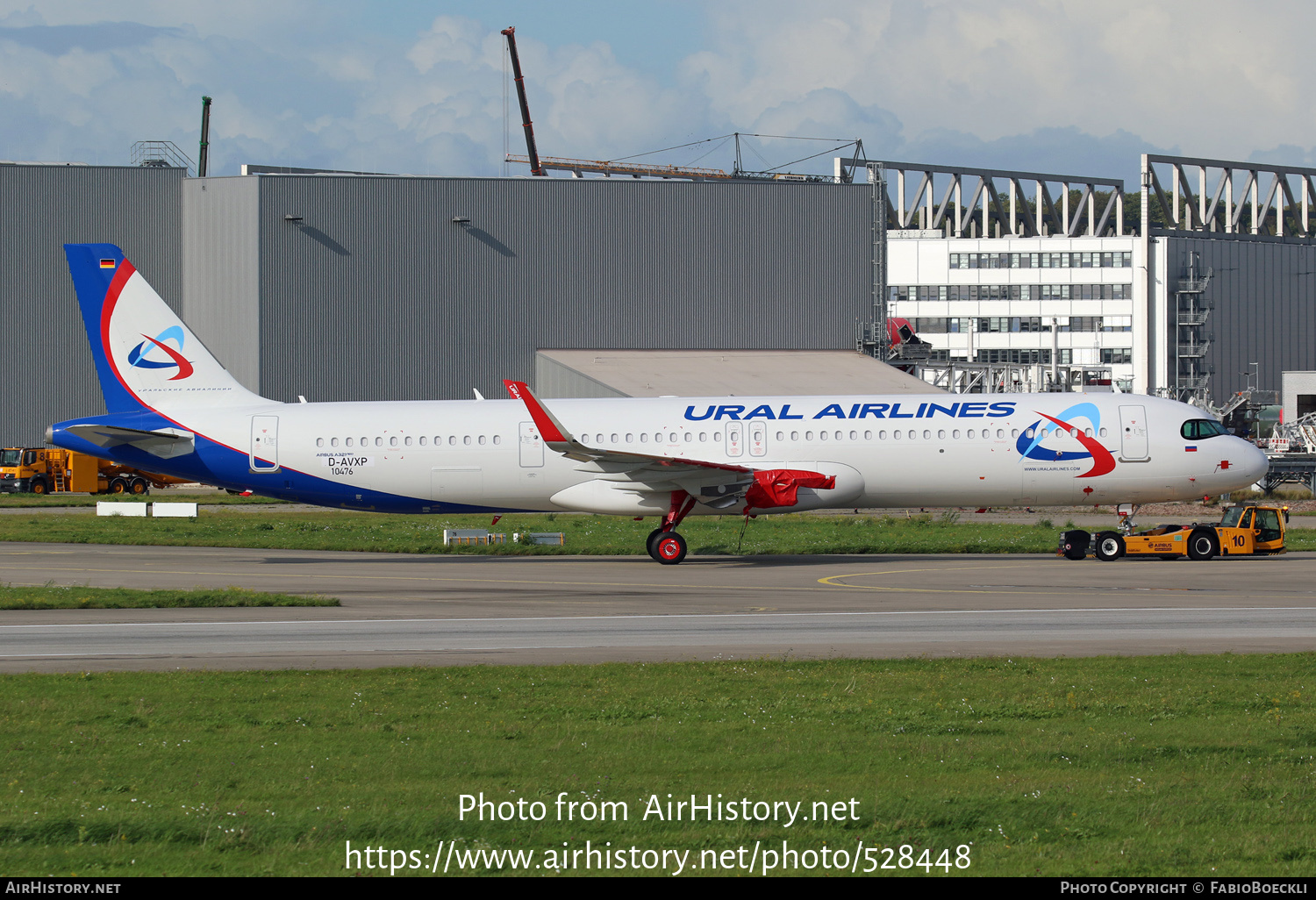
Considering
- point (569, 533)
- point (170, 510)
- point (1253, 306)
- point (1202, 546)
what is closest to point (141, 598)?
point (569, 533)

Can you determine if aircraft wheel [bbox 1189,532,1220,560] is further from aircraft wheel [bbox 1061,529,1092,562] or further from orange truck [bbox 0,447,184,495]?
orange truck [bbox 0,447,184,495]

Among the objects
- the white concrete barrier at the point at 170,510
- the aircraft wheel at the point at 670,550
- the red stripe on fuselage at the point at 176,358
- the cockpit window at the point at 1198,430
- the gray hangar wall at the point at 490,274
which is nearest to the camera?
the aircraft wheel at the point at 670,550

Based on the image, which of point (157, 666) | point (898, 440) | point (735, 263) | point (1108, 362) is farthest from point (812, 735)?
point (1108, 362)

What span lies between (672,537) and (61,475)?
50332 mm

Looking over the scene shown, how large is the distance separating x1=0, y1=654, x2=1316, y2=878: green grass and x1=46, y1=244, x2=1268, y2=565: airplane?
16809mm

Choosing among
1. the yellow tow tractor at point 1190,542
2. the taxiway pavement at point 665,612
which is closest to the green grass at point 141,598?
the taxiway pavement at point 665,612

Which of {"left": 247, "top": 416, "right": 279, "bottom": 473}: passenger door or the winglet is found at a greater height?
the winglet

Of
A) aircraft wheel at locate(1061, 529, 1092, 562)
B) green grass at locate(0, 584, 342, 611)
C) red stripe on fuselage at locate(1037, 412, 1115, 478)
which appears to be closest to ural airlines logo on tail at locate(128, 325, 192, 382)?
green grass at locate(0, 584, 342, 611)

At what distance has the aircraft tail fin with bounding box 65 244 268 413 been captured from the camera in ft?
116

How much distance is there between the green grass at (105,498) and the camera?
58781 mm

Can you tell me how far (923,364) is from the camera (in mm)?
80750

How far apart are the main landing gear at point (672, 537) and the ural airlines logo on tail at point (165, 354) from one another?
46.8 ft

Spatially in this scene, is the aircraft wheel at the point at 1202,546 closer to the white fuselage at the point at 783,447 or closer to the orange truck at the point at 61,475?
the white fuselage at the point at 783,447

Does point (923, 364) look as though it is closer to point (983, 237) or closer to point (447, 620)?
point (983, 237)
